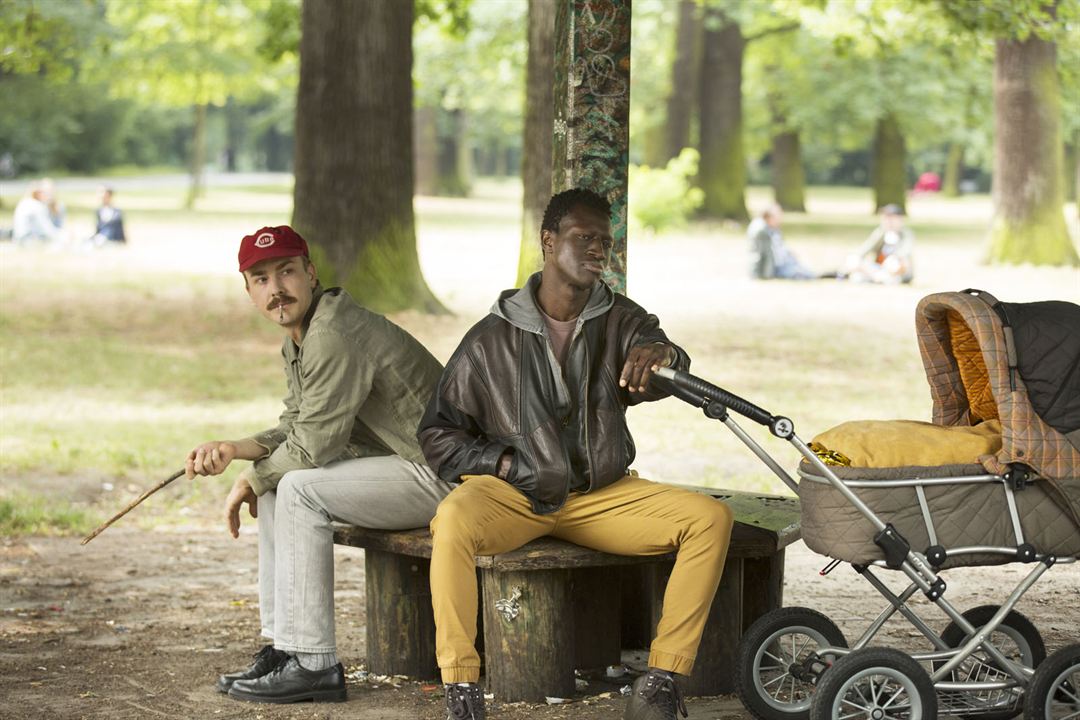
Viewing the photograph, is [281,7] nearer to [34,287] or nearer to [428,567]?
[34,287]

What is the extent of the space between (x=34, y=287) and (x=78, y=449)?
10.1 meters

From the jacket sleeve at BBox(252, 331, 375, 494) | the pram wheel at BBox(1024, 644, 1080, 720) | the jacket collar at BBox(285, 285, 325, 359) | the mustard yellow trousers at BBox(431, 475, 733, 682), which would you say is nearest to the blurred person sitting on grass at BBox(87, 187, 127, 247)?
the jacket collar at BBox(285, 285, 325, 359)

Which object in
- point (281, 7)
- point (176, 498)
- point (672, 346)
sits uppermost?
point (281, 7)

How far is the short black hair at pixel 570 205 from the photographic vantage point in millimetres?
5613

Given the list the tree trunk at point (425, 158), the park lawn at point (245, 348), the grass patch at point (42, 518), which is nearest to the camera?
the grass patch at point (42, 518)

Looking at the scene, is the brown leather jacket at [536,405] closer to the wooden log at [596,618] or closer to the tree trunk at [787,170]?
the wooden log at [596,618]

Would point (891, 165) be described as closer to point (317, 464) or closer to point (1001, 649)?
point (1001, 649)

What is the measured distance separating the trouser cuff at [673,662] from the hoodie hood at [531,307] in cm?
111

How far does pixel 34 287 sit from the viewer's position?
20.4 meters

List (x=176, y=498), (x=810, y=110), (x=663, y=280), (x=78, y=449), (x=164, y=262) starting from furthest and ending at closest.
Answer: (x=810, y=110) < (x=164, y=262) < (x=663, y=280) < (x=78, y=449) < (x=176, y=498)

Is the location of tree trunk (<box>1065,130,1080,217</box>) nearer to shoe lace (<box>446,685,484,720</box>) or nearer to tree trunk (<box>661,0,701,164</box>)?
tree trunk (<box>661,0,701,164</box>)

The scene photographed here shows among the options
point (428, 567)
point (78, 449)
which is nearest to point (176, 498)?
point (78, 449)

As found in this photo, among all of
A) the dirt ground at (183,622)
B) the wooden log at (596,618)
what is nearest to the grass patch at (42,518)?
the dirt ground at (183,622)

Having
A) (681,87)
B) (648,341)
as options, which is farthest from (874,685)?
(681,87)
